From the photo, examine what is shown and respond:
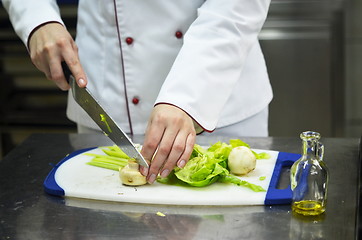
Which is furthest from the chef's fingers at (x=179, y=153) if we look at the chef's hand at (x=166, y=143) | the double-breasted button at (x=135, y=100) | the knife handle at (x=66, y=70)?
the double-breasted button at (x=135, y=100)

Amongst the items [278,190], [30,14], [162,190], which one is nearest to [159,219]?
[162,190]

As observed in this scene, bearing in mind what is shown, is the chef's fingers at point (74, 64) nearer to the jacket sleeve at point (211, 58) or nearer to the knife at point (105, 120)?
the knife at point (105, 120)

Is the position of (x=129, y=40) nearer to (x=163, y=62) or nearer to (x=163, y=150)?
(x=163, y=62)

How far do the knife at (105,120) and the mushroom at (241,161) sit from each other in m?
0.20

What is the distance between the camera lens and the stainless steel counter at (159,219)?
123 centimetres

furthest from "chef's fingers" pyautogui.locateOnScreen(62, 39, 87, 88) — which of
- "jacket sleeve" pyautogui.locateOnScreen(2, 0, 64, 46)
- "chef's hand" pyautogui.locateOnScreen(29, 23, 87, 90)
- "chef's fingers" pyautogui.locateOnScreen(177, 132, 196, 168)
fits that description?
"chef's fingers" pyautogui.locateOnScreen(177, 132, 196, 168)

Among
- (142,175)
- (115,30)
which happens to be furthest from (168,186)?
(115,30)

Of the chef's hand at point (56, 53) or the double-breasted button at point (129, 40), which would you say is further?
the double-breasted button at point (129, 40)

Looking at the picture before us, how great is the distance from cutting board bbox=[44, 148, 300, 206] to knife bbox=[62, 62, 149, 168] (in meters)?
0.07

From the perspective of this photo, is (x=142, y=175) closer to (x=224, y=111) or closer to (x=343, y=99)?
(x=224, y=111)

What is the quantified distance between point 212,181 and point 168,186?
0.31 feet

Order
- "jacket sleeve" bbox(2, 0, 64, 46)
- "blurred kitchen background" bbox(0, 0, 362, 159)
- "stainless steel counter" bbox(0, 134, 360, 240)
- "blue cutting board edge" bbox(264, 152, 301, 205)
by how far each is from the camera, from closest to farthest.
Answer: "stainless steel counter" bbox(0, 134, 360, 240)
"blue cutting board edge" bbox(264, 152, 301, 205)
"jacket sleeve" bbox(2, 0, 64, 46)
"blurred kitchen background" bbox(0, 0, 362, 159)

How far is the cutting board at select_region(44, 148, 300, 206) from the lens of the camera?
53.7 inches

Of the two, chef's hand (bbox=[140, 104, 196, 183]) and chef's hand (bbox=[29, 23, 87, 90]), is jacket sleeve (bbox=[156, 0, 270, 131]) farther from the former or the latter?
chef's hand (bbox=[29, 23, 87, 90])
